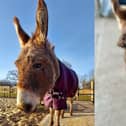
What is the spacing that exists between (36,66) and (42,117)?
3.12 ft

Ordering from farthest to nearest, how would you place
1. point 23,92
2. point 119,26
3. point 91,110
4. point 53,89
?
point 91,110 → point 53,89 → point 23,92 → point 119,26

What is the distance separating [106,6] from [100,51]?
21 cm

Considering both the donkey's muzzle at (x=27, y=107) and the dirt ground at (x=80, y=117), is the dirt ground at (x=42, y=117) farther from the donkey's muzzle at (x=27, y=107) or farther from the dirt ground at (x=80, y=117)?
the donkey's muzzle at (x=27, y=107)

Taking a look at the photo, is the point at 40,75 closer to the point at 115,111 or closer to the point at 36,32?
the point at 36,32

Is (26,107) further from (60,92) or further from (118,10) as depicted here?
(118,10)

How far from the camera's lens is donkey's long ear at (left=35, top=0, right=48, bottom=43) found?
1830 mm

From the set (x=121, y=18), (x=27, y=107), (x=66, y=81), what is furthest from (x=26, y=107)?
(x=121, y=18)

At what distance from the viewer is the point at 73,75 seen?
6.87 ft

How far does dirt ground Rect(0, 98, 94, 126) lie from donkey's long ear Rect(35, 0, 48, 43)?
559 millimetres

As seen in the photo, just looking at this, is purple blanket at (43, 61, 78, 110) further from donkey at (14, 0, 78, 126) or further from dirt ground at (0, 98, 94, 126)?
dirt ground at (0, 98, 94, 126)

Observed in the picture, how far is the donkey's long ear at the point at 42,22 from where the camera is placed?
1.83 metres

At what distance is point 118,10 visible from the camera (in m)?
1.54

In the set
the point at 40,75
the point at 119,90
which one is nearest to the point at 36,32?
the point at 40,75

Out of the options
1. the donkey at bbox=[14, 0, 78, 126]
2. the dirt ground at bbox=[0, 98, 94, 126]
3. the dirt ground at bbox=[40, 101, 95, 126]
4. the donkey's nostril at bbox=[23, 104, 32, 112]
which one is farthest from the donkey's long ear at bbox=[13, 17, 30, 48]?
the dirt ground at bbox=[40, 101, 95, 126]
